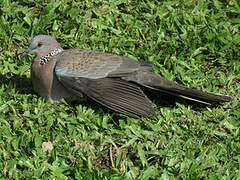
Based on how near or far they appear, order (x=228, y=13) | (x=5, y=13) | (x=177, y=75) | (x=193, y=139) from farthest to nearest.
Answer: (x=228, y=13) → (x=5, y=13) → (x=177, y=75) → (x=193, y=139)

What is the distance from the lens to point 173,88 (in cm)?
576

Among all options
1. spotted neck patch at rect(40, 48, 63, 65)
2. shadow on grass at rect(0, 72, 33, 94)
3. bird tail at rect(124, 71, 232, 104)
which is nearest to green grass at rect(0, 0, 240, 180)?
shadow on grass at rect(0, 72, 33, 94)

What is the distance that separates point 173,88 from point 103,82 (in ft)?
2.81

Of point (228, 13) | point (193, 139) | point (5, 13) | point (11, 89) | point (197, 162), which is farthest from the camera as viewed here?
point (228, 13)

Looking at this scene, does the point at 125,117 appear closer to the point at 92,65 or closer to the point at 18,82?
the point at 92,65

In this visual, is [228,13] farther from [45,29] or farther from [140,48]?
[45,29]

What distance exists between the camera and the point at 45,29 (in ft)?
22.1

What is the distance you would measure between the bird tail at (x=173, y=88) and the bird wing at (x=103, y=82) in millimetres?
151

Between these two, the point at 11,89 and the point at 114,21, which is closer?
the point at 11,89

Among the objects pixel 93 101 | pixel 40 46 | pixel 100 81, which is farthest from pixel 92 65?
pixel 40 46

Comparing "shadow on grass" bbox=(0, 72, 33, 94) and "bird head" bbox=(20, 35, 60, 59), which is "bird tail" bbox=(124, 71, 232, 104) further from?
"shadow on grass" bbox=(0, 72, 33, 94)

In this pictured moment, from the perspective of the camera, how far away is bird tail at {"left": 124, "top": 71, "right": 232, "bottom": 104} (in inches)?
227

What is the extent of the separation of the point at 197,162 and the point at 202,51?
7.14ft

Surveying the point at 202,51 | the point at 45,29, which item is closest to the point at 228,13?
the point at 202,51
